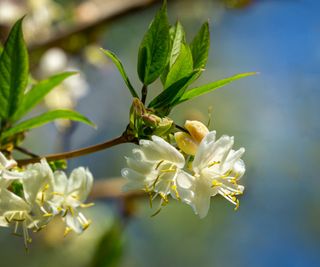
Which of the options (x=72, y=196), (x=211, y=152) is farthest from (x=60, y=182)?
(x=211, y=152)

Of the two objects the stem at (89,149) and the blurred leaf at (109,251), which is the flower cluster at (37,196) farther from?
the blurred leaf at (109,251)

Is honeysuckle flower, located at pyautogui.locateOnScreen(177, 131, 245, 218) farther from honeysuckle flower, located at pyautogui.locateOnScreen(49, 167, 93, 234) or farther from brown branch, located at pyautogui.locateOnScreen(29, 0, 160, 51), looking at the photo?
brown branch, located at pyautogui.locateOnScreen(29, 0, 160, 51)

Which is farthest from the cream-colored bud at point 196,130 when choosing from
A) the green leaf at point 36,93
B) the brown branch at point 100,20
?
the brown branch at point 100,20

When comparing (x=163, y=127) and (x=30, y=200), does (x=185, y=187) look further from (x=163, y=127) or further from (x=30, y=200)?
(x=30, y=200)

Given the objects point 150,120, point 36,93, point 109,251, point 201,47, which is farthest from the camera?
point 109,251

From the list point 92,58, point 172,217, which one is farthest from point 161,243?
point 92,58
